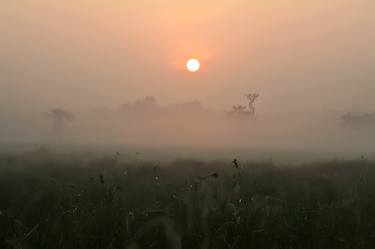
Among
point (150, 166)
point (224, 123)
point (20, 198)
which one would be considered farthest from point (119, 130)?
point (20, 198)

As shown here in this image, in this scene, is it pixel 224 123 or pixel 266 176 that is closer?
pixel 266 176

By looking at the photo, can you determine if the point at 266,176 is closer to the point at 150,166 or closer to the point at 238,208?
the point at 150,166

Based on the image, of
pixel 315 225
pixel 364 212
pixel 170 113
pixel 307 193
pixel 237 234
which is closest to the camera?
pixel 237 234

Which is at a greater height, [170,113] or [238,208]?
[170,113]

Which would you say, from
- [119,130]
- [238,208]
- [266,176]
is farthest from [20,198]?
[119,130]

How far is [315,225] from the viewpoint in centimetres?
776

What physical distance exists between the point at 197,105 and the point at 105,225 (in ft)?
528

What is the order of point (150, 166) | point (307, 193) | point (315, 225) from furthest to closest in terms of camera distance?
point (150, 166) < point (307, 193) < point (315, 225)

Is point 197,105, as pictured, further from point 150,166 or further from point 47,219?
point 47,219

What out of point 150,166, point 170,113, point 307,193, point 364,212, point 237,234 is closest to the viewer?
point 237,234

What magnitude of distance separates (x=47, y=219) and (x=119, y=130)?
130m

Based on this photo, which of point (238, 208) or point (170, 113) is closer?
point (238, 208)

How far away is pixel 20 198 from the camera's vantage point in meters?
11.5

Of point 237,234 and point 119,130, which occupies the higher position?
point 119,130
